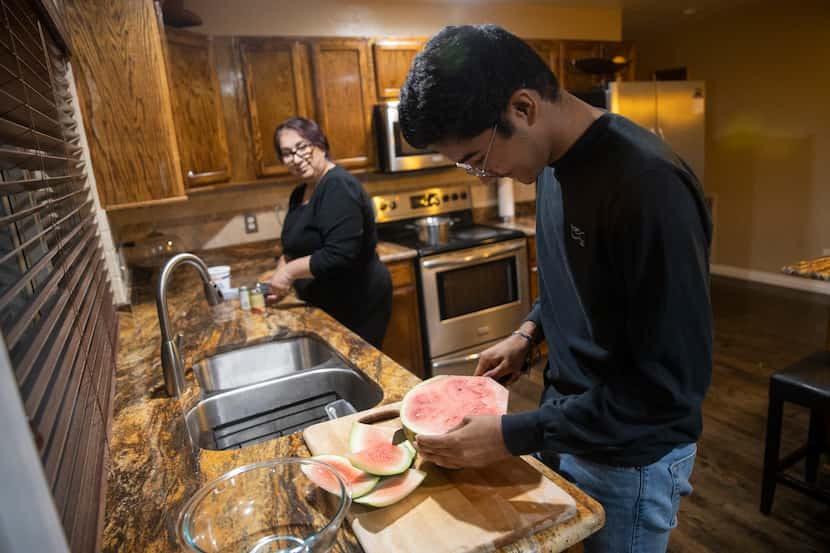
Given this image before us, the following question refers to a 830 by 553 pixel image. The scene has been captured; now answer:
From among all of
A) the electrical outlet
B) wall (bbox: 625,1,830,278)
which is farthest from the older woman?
wall (bbox: 625,1,830,278)

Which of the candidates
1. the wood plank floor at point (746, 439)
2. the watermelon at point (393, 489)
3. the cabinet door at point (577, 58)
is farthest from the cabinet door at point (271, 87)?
the watermelon at point (393, 489)

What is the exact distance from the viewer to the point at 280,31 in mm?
3172

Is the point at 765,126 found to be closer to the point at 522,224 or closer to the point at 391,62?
the point at 522,224

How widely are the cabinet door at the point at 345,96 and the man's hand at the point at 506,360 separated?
7.36 feet

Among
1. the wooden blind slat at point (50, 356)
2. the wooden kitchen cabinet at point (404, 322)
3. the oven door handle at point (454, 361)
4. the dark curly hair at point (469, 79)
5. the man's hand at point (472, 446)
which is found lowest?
the oven door handle at point (454, 361)

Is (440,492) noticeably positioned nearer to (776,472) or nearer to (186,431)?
(186,431)

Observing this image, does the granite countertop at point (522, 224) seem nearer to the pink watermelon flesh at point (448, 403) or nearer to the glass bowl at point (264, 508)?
the pink watermelon flesh at point (448, 403)

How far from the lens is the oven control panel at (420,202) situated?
3.69 meters

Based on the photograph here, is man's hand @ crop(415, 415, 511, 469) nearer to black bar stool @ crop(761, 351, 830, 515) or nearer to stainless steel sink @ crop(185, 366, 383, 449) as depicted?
stainless steel sink @ crop(185, 366, 383, 449)

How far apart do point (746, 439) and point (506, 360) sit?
2017 millimetres

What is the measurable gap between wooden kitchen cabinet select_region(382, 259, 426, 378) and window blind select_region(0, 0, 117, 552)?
181cm

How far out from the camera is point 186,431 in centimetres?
119

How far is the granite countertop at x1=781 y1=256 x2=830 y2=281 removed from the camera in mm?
1960

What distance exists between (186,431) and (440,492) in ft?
2.13
